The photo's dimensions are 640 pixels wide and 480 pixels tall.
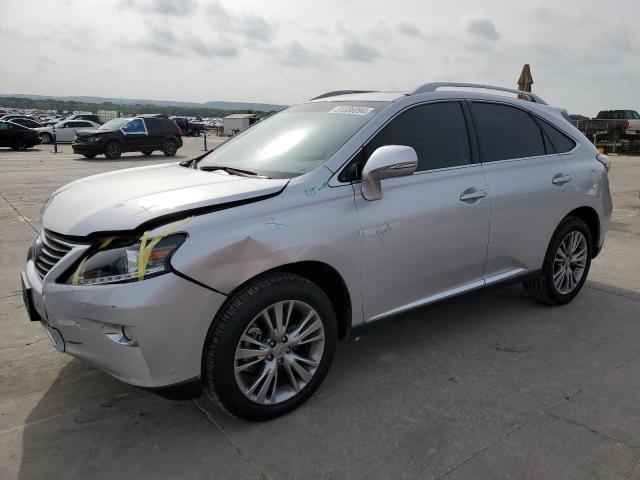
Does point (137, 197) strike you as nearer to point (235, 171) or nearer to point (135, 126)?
point (235, 171)

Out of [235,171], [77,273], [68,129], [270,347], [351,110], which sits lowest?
[270,347]

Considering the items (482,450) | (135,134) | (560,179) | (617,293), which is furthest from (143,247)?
(135,134)

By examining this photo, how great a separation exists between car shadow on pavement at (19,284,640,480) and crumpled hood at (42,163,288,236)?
40.3 inches

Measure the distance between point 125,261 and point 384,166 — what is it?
142cm

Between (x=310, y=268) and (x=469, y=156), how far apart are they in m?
1.51

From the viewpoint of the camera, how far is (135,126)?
67.9 ft

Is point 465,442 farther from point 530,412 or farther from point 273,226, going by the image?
point 273,226

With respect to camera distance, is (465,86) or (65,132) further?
(65,132)

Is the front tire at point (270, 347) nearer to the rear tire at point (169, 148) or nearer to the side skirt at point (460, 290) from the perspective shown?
the side skirt at point (460, 290)

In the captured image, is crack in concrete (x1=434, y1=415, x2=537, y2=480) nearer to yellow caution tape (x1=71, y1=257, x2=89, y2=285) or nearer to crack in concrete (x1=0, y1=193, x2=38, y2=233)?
yellow caution tape (x1=71, y1=257, x2=89, y2=285)

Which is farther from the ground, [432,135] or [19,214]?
[432,135]

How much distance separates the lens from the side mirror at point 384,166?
300 cm

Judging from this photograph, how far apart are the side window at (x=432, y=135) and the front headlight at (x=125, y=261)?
1403 mm

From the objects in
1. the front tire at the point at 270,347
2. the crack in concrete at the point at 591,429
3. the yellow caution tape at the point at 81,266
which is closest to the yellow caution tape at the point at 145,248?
the yellow caution tape at the point at 81,266
